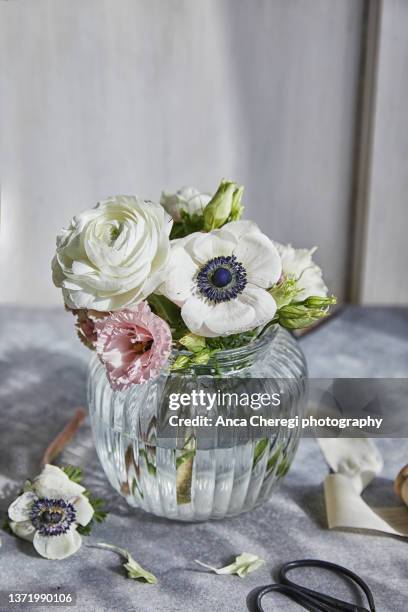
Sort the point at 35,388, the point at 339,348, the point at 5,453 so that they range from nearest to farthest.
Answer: the point at 5,453
the point at 35,388
the point at 339,348

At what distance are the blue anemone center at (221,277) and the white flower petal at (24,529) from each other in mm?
359

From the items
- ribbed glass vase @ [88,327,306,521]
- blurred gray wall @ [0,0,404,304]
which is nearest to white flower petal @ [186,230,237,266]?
ribbed glass vase @ [88,327,306,521]

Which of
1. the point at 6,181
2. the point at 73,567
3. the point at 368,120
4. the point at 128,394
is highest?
the point at 368,120

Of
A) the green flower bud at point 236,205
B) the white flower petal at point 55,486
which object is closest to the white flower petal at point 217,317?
the green flower bud at point 236,205

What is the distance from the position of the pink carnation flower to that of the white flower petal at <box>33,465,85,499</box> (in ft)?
0.58

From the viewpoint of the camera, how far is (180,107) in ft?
4.89

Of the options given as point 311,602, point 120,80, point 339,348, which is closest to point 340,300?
point 339,348

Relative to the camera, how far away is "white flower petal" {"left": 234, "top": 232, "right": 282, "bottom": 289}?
0.75 m

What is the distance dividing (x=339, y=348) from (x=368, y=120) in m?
0.44

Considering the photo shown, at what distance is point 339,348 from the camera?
1.34 metres

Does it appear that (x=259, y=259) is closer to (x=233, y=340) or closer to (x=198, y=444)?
(x=233, y=340)

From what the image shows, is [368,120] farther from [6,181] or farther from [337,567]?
[337,567]

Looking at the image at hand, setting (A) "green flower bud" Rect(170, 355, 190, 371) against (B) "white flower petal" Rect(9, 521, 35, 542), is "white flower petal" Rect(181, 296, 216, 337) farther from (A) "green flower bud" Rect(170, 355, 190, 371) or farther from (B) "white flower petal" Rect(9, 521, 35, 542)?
(B) "white flower petal" Rect(9, 521, 35, 542)

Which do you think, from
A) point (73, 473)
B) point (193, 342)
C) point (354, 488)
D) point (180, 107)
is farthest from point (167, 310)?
point (180, 107)
